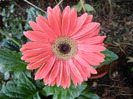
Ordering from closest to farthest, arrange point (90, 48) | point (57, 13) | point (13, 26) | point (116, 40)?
point (57, 13), point (90, 48), point (13, 26), point (116, 40)

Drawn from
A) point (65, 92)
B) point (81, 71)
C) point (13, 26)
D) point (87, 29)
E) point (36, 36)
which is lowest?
point (65, 92)

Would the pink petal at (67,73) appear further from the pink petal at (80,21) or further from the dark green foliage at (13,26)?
the dark green foliage at (13,26)

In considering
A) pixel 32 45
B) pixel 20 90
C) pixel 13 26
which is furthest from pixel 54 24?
pixel 13 26

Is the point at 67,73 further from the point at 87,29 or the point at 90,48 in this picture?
the point at 87,29

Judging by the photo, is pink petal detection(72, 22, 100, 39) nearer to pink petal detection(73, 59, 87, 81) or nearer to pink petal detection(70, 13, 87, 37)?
pink petal detection(70, 13, 87, 37)

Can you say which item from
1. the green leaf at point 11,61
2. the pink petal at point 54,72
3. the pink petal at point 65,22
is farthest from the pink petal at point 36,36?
the green leaf at point 11,61

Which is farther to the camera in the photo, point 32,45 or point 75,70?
point 75,70

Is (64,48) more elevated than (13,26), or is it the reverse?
(13,26)
